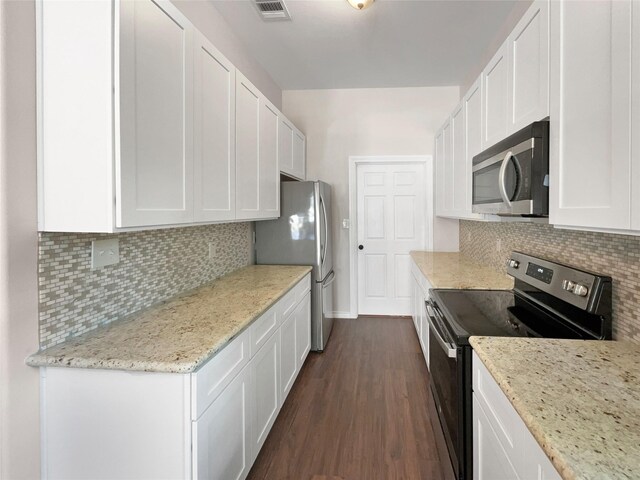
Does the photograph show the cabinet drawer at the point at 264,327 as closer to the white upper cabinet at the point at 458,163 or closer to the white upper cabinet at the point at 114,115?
the white upper cabinet at the point at 114,115

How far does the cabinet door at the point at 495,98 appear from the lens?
5.81 ft

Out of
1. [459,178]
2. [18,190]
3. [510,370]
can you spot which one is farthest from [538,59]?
[18,190]

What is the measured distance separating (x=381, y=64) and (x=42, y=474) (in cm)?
384

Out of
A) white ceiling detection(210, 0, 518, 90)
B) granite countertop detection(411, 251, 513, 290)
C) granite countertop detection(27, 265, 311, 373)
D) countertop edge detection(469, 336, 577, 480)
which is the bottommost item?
countertop edge detection(469, 336, 577, 480)

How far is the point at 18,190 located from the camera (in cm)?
112

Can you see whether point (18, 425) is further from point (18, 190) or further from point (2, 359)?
point (18, 190)

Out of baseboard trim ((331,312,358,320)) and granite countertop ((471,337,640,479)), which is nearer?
granite countertop ((471,337,640,479))

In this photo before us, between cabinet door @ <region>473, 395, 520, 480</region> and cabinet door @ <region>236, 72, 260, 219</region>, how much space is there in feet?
5.52

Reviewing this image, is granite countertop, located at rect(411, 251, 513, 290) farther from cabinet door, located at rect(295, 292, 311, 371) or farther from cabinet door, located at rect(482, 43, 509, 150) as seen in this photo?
cabinet door, located at rect(295, 292, 311, 371)

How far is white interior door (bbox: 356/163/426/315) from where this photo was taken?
171 inches

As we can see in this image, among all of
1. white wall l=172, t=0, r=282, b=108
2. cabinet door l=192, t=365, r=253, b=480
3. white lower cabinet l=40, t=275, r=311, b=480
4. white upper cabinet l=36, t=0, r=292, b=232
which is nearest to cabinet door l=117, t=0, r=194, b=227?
white upper cabinet l=36, t=0, r=292, b=232

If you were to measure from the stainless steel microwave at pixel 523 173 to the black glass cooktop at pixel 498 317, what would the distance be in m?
0.50

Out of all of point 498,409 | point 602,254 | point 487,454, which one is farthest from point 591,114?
point 487,454

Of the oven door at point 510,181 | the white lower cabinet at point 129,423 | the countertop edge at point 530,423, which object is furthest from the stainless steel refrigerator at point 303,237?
the countertop edge at point 530,423
